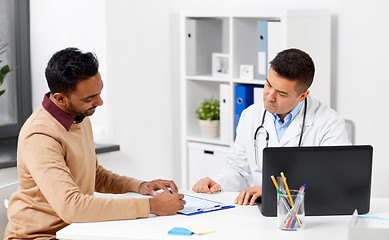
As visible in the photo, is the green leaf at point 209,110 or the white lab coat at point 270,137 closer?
the white lab coat at point 270,137

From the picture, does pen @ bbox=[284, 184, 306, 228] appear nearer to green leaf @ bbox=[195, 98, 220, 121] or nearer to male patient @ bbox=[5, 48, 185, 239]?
male patient @ bbox=[5, 48, 185, 239]

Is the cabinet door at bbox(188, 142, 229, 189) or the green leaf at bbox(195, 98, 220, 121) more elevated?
the green leaf at bbox(195, 98, 220, 121)

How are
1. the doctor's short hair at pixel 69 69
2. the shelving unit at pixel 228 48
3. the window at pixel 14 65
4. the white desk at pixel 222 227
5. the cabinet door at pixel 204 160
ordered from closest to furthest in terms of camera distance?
the white desk at pixel 222 227 → the doctor's short hair at pixel 69 69 → the shelving unit at pixel 228 48 → the window at pixel 14 65 → the cabinet door at pixel 204 160

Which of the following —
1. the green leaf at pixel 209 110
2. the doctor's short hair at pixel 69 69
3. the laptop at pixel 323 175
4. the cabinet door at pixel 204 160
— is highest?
the doctor's short hair at pixel 69 69

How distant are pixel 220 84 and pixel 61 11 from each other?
1025 mm

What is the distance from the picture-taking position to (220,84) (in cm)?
402

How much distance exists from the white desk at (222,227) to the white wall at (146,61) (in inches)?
58.1

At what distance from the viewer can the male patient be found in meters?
2.17

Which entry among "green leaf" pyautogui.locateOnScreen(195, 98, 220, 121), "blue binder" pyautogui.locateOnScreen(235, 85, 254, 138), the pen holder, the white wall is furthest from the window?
the pen holder

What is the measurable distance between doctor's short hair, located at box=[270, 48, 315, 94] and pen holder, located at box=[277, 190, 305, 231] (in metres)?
0.57

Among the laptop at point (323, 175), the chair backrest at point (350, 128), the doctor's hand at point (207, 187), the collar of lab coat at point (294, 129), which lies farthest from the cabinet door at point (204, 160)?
the laptop at point (323, 175)

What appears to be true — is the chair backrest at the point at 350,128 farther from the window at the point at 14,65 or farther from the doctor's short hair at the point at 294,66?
the window at the point at 14,65

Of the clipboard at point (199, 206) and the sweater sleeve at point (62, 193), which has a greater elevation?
the sweater sleeve at point (62, 193)

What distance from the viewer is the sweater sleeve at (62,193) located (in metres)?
2.15
